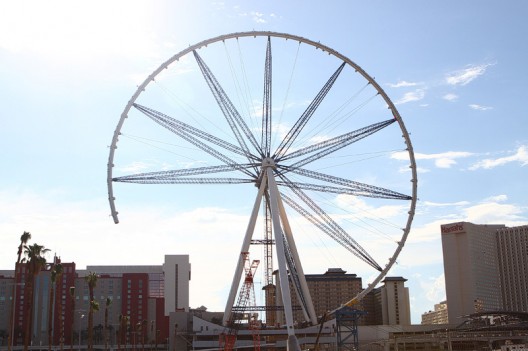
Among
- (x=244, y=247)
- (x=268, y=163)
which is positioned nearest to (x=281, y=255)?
(x=244, y=247)

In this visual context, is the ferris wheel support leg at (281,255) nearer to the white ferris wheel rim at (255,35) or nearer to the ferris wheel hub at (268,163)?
the ferris wheel hub at (268,163)

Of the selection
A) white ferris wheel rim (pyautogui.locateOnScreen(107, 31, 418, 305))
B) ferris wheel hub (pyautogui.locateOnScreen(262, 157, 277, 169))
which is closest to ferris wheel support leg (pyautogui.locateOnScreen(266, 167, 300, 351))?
ferris wheel hub (pyautogui.locateOnScreen(262, 157, 277, 169))

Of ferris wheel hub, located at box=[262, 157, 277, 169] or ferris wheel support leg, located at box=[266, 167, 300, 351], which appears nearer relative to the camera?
ferris wheel support leg, located at box=[266, 167, 300, 351]

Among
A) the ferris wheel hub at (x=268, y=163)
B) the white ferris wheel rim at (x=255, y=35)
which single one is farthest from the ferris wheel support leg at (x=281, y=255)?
the white ferris wheel rim at (x=255, y=35)

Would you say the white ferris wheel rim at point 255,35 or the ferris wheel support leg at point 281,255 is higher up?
the white ferris wheel rim at point 255,35

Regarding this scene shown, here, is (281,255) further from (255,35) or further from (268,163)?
(255,35)

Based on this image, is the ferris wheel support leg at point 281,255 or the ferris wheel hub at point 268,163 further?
the ferris wheel hub at point 268,163

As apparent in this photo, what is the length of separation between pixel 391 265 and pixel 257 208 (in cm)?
1729

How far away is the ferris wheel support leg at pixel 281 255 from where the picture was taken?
221ft

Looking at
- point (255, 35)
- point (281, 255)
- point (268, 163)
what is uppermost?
point (255, 35)

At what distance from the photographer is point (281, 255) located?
229 ft

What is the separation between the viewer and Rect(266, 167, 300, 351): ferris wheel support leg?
67438 millimetres

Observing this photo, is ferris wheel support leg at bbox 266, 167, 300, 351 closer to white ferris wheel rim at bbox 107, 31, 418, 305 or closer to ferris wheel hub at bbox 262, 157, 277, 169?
ferris wheel hub at bbox 262, 157, 277, 169

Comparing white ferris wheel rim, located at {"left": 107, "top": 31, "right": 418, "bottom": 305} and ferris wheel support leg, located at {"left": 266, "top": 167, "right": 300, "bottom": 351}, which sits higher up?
white ferris wheel rim, located at {"left": 107, "top": 31, "right": 418, "bottom": 305}
